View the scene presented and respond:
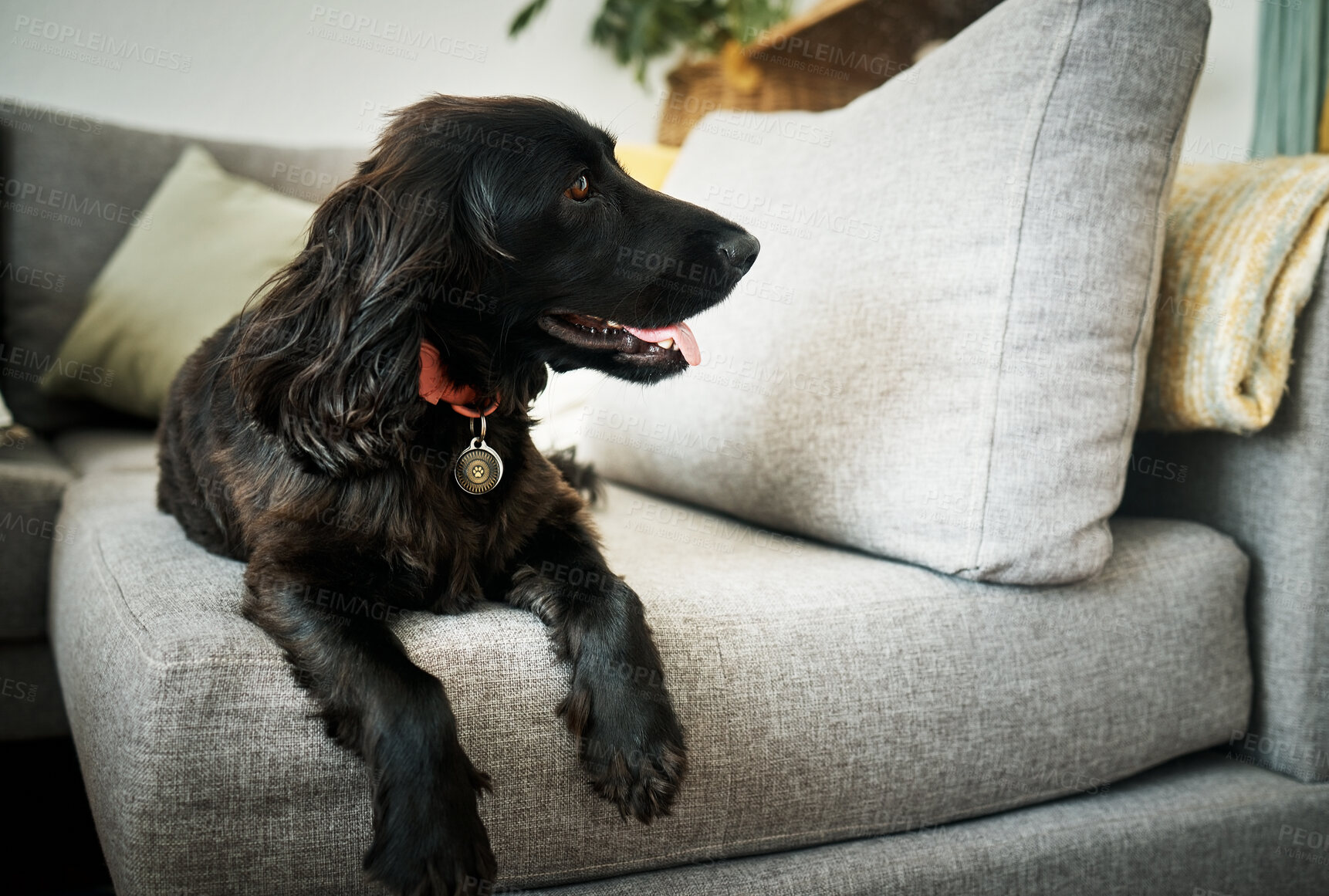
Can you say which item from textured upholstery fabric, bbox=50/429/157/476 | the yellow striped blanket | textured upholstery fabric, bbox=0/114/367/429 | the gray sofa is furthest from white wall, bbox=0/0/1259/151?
the gray sofa

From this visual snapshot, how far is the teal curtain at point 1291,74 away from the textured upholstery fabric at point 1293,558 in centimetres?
117

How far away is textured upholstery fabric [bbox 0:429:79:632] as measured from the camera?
1549mm

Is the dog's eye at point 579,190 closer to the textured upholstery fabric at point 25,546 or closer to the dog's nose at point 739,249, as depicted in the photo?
the dog's nose at point 739,249

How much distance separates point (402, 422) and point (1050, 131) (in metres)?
0.90

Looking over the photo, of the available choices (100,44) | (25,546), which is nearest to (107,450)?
(25,546)

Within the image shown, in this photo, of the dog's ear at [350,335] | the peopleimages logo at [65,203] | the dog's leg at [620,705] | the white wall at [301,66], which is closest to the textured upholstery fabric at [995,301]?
the dog's leg at [620,705]

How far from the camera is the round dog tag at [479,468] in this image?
1.06 meters

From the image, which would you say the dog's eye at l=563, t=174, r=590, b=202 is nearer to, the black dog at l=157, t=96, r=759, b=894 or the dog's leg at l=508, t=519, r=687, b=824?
the black dog at l=157, t=96, r=759, b=894

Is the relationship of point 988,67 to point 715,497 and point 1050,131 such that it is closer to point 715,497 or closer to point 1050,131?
point 1050,131

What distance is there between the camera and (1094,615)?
119cm

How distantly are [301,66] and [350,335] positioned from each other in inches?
108

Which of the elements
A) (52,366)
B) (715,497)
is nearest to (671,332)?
(715,497)

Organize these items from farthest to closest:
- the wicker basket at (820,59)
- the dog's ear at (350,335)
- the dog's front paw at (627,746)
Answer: the wicker basket at (820,59), the dog's ear at (350,335), the dog's front paw at (627,746)

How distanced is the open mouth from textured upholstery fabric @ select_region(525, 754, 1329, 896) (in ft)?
1.98
